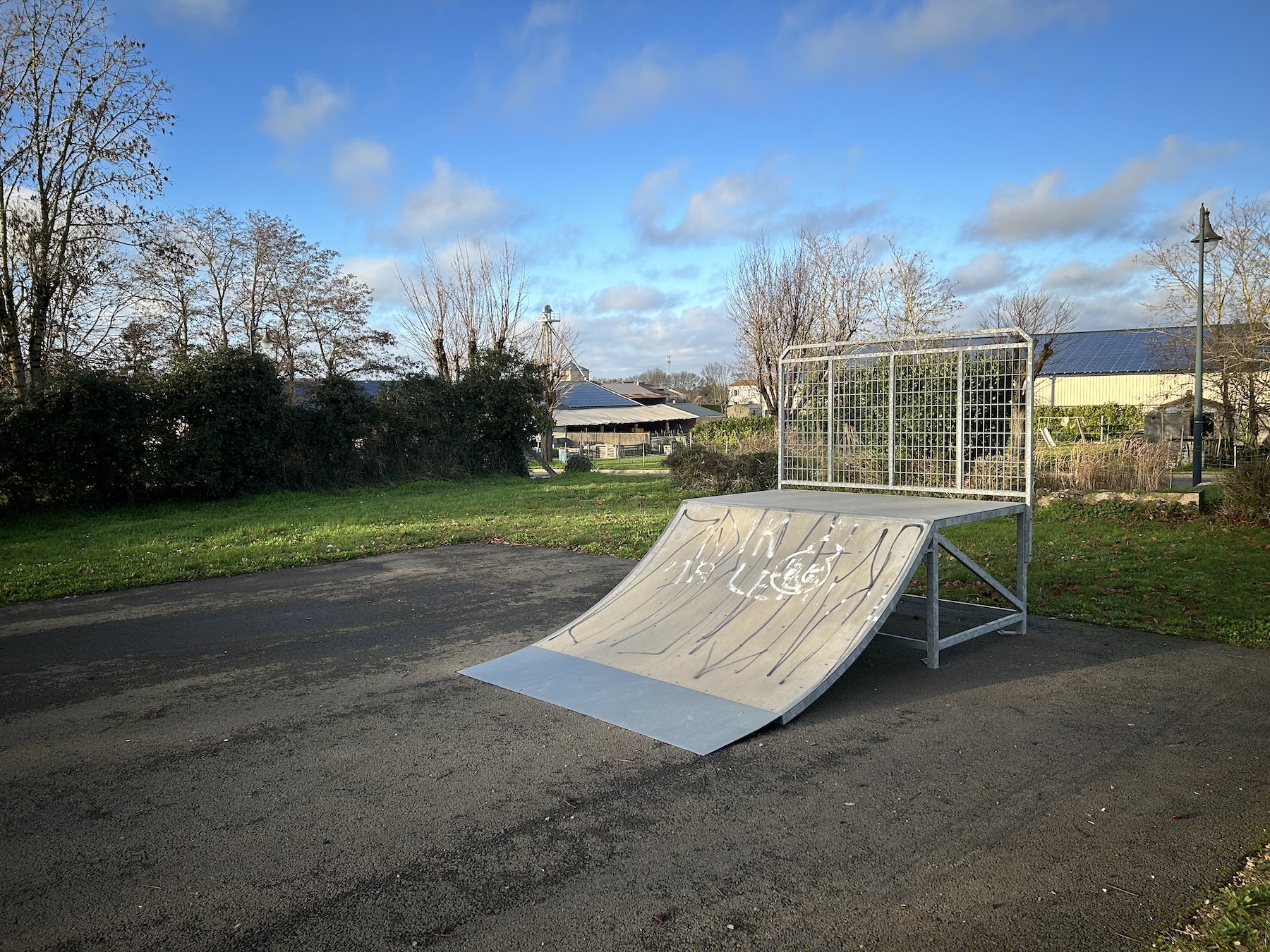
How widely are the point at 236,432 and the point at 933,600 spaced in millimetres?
14880

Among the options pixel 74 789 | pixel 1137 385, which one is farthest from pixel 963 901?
pixel 1137 385

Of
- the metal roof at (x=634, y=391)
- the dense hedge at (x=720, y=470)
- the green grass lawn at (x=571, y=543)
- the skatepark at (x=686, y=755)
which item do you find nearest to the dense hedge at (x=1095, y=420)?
the dense hedge at (x=720, y=470)

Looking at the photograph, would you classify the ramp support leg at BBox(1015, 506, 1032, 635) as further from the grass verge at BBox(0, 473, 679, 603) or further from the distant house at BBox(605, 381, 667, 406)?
the distant house at BBox(605, 381, 667, 406)

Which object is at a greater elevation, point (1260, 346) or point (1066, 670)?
point (1260, 346)

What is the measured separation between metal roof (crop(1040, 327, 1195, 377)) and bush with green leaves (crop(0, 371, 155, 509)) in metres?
34.0

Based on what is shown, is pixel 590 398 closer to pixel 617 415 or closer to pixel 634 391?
pixel 617 415

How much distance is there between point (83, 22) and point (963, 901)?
21201 millimetres

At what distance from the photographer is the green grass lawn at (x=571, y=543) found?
22.1ft

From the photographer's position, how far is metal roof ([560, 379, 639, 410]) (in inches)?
2184

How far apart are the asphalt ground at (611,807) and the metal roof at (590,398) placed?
160 feet

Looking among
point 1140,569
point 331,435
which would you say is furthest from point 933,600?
point 331,435

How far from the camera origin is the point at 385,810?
3.33 m

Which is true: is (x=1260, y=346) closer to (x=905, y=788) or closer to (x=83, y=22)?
(x=905, y=788)

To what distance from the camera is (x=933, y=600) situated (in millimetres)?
5125
